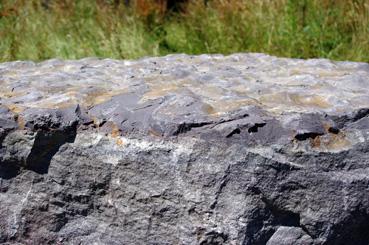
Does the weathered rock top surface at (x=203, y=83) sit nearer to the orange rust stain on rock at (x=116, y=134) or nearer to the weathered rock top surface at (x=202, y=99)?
the weathered rock top surface at (x=202, y=99)

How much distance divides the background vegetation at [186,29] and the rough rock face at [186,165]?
6.42 feet

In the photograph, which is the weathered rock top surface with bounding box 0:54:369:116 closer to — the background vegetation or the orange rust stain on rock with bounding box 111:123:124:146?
the orange rust stain on rock with bounding box 111:123:124:146

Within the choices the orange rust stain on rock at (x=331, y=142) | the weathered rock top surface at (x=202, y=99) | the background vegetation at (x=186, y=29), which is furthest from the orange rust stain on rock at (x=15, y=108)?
the background vegetation at (x=186, y=29)

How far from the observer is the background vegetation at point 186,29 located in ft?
12.2

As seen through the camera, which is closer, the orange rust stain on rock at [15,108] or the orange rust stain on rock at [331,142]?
the orange rust stain on rock at [331,142]

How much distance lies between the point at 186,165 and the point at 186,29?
2.99m

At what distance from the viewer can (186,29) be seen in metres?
4.43

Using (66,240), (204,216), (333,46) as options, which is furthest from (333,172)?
(333,46)

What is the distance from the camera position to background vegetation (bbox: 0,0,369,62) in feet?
12.2

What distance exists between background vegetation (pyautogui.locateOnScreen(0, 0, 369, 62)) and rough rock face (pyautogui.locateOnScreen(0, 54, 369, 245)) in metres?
1.96

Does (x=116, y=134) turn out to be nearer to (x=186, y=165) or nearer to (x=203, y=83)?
(x=186, y=165)

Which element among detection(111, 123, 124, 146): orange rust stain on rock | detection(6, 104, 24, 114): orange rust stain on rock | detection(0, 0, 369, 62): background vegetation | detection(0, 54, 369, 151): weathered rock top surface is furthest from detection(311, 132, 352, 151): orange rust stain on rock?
detection(0, 0, 369, 62): background vegetation

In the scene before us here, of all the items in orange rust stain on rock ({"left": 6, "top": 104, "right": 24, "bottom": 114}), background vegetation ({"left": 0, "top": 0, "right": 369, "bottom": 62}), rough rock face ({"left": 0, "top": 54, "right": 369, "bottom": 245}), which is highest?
orange rust stain on rock ({"left": 6, "top": 104, "right": 24, "bottom": 114})

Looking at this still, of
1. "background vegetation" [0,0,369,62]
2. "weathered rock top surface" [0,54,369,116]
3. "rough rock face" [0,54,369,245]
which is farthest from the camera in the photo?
"background vegetation" [0,0,369,62]
